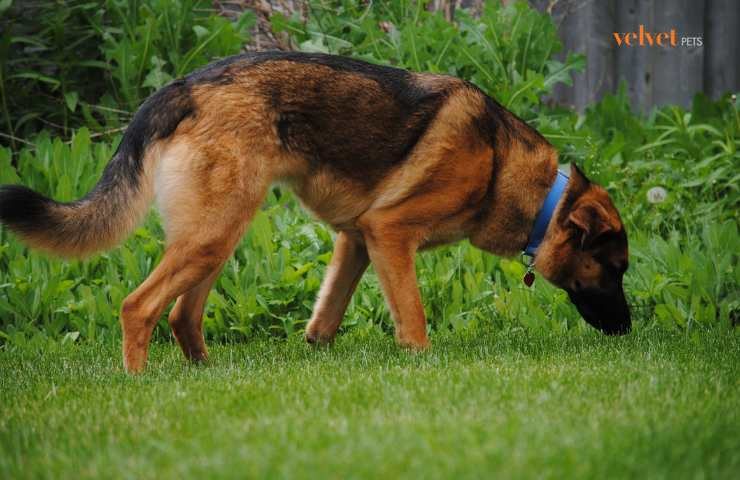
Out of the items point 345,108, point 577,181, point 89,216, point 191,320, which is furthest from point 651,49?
point 89,216

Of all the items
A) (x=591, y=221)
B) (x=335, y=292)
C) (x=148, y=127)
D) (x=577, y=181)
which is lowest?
(x=335, y=292)

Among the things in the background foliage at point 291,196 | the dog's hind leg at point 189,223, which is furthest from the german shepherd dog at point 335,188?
the background foliage at point 291,196

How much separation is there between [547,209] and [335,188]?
43.9 inches

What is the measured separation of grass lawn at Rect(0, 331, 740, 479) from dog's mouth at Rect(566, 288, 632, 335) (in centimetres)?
28

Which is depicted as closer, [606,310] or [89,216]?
[89,216]

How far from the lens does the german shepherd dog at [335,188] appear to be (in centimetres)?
428

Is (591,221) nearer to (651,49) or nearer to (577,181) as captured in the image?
(577,181)

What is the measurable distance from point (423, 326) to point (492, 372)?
0.82 meters

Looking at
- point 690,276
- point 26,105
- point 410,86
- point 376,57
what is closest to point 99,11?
point 26,105

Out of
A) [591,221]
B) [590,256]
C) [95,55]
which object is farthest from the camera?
[95,55]

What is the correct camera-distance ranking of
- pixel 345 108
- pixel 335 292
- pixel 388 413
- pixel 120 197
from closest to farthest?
pixel 388 413
pixel 120 197
pixel 345 108
pixel 335 292

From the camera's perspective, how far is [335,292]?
17.0ft

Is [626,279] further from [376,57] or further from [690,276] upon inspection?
[376,57]

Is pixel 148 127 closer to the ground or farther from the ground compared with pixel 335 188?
farther from the ground
